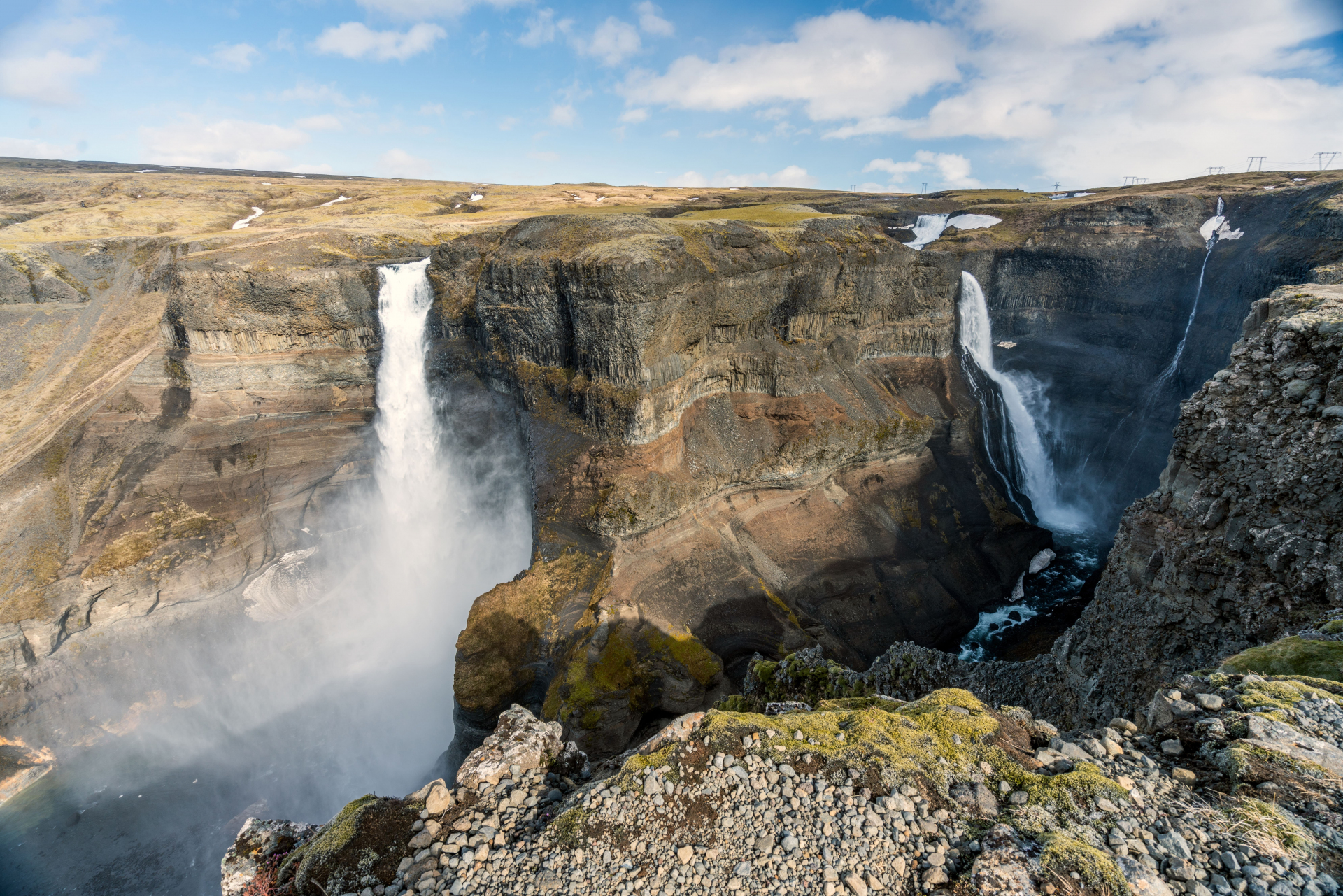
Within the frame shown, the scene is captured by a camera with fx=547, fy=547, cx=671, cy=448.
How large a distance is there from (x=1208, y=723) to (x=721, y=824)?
18.4ft

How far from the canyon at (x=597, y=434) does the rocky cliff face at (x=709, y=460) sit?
0.13 m

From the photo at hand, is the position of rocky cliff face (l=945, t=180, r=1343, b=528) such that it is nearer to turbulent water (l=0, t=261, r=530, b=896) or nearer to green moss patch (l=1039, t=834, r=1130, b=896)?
green moss patch (l=1039, t=834, r=1130, b=896)

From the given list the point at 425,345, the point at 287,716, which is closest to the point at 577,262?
the point at 425,345

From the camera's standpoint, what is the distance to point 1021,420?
34.9 m

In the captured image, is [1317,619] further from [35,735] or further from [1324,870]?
[35,735]

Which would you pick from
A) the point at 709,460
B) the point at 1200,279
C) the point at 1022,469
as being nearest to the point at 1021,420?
the point at 1022,469

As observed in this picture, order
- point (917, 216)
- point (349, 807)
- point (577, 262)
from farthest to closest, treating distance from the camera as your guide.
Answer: point (917, 216) < point (577, 262) < point (349, 807)

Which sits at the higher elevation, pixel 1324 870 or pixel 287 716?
pixel 1324 870

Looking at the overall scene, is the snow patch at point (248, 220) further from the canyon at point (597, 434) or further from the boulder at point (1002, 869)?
the boulder at point (1002, 869)

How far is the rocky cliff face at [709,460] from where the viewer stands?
18750 millimetres

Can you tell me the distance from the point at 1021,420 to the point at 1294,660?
102ft

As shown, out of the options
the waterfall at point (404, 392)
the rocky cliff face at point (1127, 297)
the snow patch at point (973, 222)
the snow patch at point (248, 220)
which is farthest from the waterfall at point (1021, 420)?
the snow patch at point (248, 220)

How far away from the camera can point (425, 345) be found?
28781mm

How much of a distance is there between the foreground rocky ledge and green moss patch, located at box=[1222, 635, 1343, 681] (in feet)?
2.47
